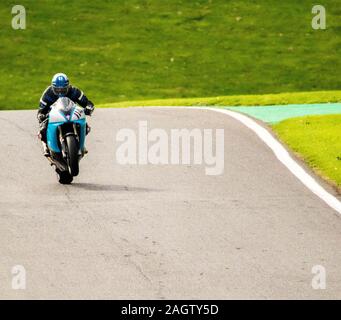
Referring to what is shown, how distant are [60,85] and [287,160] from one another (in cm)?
366

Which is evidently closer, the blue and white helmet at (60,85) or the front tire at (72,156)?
the front tire at (72,156)

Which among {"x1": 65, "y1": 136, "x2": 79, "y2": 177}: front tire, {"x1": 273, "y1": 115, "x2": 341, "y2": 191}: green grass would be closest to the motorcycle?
{"x1": 65, "y1": 136, "x2": 79, "y2": 177}: front tire

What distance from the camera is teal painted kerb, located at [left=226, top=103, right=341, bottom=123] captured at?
878 inches

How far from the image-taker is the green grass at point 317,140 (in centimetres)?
1571

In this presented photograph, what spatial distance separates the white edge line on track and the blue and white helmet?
3404 millimetres

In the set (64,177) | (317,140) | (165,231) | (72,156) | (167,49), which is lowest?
(165,231)

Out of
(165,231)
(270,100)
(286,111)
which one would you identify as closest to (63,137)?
(165,231)

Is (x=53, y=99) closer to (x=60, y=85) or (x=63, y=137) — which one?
(x=60, y=85)

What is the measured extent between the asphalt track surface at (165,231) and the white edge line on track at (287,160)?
14 centimetres

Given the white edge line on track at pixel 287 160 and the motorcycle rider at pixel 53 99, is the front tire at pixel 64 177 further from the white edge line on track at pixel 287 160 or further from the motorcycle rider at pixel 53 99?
the white edge line on track at pixel 287 160

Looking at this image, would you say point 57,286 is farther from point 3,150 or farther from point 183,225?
point 3,150

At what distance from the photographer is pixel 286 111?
23.8m

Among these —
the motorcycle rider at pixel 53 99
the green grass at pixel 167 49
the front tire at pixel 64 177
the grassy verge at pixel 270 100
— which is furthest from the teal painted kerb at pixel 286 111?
the green grass at pixel 167 49

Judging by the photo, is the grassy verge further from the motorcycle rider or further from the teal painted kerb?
the motorcycle rider
